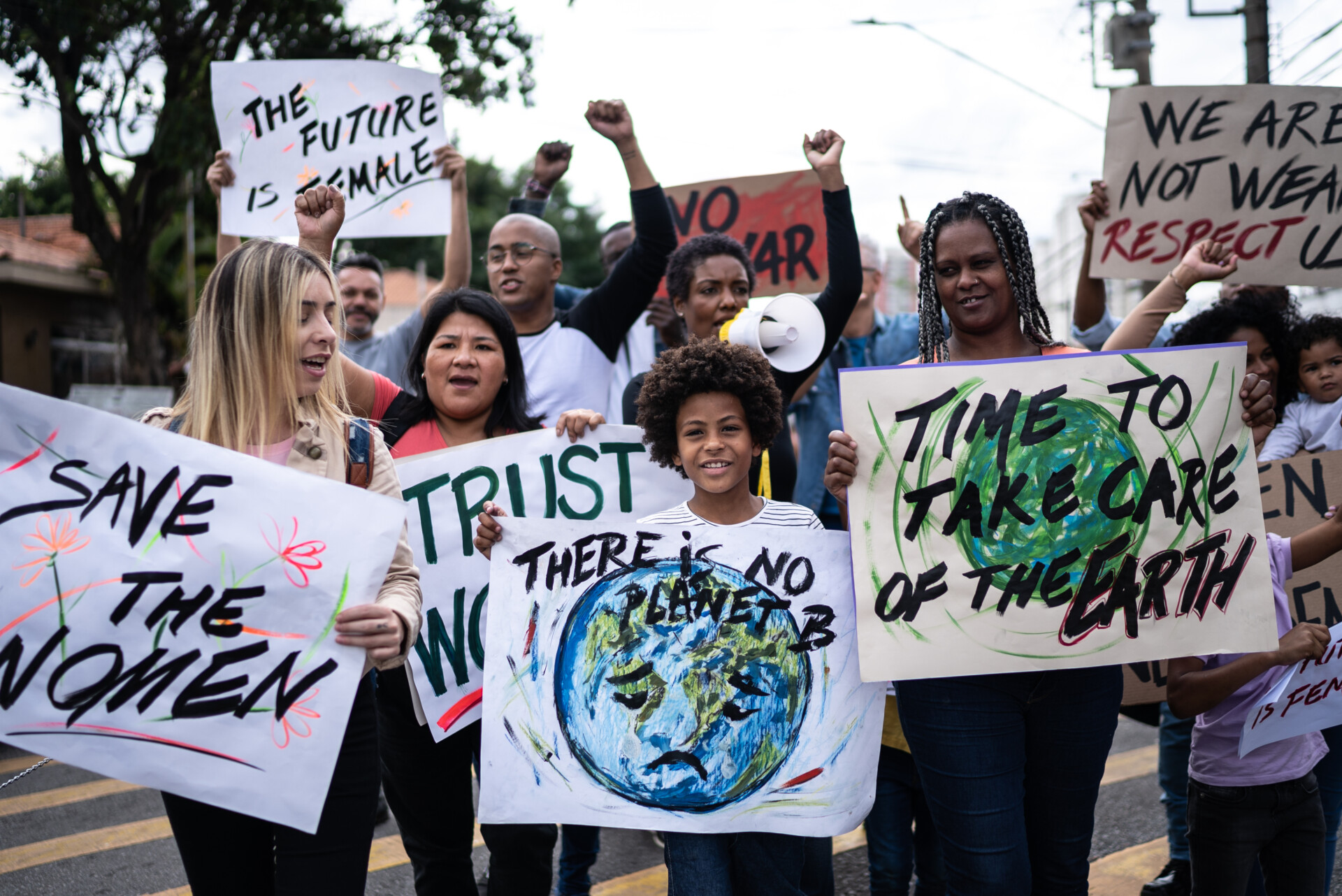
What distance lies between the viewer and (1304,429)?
3.84 m

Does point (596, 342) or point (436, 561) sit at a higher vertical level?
point (596, 342)

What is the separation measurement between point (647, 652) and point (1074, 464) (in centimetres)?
105

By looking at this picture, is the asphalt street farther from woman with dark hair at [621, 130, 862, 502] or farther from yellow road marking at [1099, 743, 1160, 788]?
woman with dark hair at [621, 130, 862, 502]

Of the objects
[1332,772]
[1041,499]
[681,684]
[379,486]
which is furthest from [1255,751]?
[379,486]

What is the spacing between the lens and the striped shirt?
8.42 ft

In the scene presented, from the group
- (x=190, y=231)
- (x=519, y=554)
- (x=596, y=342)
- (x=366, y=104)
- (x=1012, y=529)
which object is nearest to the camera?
(x=1012, y=529)

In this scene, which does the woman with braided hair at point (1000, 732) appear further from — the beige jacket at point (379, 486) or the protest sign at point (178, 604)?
the protest sign at point (178, 604)

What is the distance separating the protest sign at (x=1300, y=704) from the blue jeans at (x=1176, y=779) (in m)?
0.80

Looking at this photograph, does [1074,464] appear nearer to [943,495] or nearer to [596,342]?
[943,495]

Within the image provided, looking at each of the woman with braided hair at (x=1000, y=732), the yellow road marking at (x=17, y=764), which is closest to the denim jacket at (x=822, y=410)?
the woman with braided hair at (x=1000, y=732)

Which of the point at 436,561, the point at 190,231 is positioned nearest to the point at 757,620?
the point at 436,561

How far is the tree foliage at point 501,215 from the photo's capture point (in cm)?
3253

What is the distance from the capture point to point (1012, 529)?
2.34 metres

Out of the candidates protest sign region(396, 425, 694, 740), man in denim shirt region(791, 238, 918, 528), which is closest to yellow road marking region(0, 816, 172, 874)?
protest sign region(396, 425, 694, 740)
